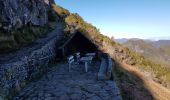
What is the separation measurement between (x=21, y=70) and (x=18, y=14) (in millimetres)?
8920

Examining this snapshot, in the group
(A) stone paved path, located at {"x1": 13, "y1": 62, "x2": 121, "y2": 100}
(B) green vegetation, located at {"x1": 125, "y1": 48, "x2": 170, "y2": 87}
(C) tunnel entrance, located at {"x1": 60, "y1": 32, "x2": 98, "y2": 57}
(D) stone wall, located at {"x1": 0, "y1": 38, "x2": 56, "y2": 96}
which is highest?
(C) tunnel entrance, located at {"x1": 60, "y1": 32, "x2": 98, "y2": 57}

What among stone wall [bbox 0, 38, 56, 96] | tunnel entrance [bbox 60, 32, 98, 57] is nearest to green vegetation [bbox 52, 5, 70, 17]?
tunnel entrance [bbox 60, 32, 98, 57]

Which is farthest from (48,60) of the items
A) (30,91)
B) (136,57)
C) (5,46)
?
(136,57)

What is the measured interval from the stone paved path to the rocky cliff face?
14.4 feet

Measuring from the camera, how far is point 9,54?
1750 centimetres

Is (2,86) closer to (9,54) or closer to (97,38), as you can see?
(9,54)

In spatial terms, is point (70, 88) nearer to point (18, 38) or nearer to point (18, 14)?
point (18, 38)

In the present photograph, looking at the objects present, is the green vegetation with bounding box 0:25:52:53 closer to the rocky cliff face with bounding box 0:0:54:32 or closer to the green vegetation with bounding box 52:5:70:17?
the rocky cliff face with bounding box 0:0:54:32

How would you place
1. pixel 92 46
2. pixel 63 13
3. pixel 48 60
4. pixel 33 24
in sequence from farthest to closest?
pixel 63 13
pixel 33 24
pixel 92 46
pixel 48 60

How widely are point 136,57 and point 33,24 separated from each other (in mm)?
13323

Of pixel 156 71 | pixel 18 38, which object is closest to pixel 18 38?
pixel 18 38

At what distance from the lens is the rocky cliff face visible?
19.7 m

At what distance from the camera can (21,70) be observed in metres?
14.6

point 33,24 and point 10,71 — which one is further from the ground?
point 33,24
